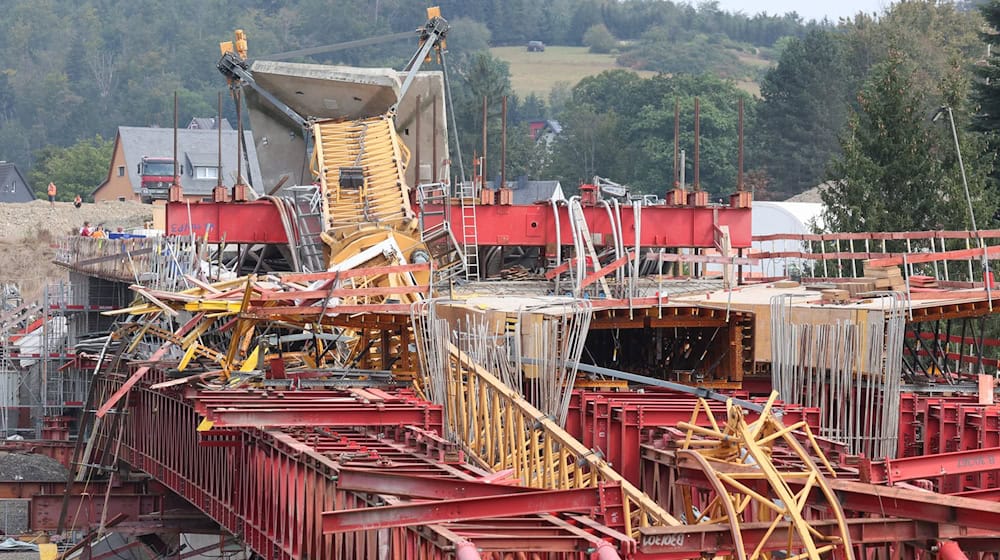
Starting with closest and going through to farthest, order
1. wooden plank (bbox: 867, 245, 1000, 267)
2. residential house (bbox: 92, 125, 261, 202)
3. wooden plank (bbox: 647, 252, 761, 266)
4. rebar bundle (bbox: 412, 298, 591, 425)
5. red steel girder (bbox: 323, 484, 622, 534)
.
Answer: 1. red steel girder (bbox: 323, 484, 622, 534)
2. rebar bundle (bbox: 412, 298, 591, 425)
3. wooden plank (bbox: 647, 252, 761, 266)
4. wooden plank (bbox: 867, 245, 1000, 267)
5. residential house (bbox: 92, 125, 261, 202)

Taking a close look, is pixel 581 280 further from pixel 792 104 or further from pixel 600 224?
pixel 792 104

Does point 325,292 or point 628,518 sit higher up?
point 325,292

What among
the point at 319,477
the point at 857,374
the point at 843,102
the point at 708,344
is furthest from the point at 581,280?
the point at 843,102

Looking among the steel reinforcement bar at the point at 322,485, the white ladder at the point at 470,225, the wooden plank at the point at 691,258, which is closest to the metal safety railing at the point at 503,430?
the steel reinforcement bar at the point at 322,485

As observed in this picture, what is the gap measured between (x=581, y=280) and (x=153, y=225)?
60.1 meters

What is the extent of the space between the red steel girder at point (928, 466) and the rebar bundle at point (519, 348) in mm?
6959

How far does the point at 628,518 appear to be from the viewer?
741 inches

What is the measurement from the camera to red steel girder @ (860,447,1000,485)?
20.2 meters

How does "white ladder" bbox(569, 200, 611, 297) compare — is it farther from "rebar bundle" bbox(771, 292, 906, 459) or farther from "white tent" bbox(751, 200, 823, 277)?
"white tent" bbox(751, 200, 823, 277)

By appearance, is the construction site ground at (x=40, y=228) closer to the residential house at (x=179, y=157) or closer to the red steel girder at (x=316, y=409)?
the residential house at (x=179, y=157)

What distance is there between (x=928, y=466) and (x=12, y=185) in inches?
5451

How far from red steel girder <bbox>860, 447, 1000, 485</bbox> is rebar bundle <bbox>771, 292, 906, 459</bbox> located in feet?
21.9

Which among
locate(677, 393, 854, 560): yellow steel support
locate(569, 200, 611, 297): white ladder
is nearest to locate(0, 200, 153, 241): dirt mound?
locate(569, 200, 611, 297): white ladder

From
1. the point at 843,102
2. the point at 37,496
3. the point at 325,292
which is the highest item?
the point at 843,102
